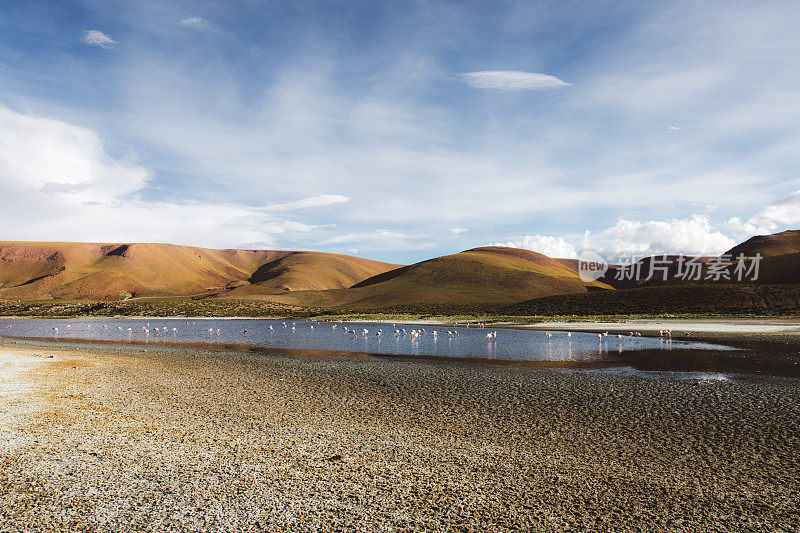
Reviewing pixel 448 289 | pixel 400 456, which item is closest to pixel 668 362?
pixel 400 456

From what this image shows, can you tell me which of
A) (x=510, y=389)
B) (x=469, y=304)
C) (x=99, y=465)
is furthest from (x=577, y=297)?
(x=99, y=465)

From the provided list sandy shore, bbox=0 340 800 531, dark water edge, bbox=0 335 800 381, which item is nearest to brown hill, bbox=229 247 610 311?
dark water edge, bbox=0 335 800 381

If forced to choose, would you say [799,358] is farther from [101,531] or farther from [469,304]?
[469,304]

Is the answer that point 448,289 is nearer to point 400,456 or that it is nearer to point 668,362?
point 668,362

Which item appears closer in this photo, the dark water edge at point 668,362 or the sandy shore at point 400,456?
the sandy shore at point 400,456

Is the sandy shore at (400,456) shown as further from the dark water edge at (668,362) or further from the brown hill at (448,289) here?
the brown hill at (448,289)

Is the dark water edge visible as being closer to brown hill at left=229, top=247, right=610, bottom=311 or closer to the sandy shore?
the sandy shore

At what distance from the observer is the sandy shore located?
761cm

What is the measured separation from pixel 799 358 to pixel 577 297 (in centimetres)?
7549

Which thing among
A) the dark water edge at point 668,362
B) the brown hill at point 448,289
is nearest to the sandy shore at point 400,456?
the dark water edge at point 668,362

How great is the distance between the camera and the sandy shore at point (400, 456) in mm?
7609

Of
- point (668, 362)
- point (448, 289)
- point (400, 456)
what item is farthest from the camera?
point (448, 289)

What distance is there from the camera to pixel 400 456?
34.2 ft

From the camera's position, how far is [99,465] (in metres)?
9.67
